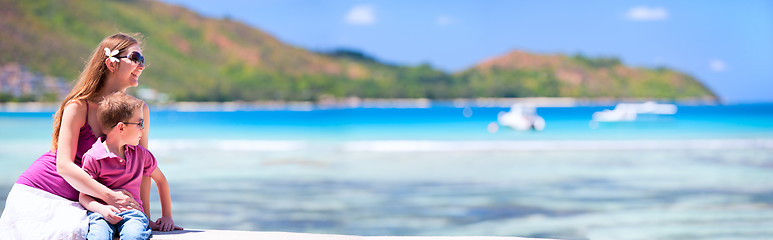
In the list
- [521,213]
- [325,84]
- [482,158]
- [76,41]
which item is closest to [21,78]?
[76,41]

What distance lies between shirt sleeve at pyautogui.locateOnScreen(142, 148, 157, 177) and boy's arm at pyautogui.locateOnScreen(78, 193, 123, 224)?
0.22 m

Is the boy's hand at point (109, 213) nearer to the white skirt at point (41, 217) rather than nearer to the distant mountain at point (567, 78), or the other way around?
the white skirt at point (41, 217)

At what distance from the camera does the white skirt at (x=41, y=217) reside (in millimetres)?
2307

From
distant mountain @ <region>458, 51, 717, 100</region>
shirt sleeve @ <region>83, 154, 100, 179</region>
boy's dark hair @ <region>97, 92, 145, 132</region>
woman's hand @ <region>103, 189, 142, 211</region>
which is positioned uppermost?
distant mountain @ <region>458, 51, 717, 100</region>

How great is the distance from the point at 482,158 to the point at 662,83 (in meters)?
93.5

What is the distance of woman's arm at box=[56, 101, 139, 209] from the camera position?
2320 millimetres

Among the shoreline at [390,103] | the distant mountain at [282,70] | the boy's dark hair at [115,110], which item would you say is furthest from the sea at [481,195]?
the shoreline at [390,103]

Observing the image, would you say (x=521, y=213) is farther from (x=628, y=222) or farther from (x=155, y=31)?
(x=155, y=31)

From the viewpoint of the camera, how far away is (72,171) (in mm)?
2318

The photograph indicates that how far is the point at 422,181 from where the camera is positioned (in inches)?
325

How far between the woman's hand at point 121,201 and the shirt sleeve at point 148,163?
15 centimetres

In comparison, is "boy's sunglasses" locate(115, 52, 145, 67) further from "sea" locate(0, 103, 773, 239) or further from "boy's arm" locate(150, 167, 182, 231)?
"sea" locate(0, 103, 773, 239)

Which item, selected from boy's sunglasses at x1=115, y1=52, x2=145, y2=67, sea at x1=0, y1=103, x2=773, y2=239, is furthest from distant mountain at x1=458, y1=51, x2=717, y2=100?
boy's sunglasses at x1=115, y1=52, x2=145, y2=67

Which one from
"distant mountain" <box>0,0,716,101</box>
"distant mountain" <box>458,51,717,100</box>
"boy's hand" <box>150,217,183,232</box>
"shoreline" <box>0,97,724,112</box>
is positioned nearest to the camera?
"boy's hand" <box>150,217,183,232</box>
